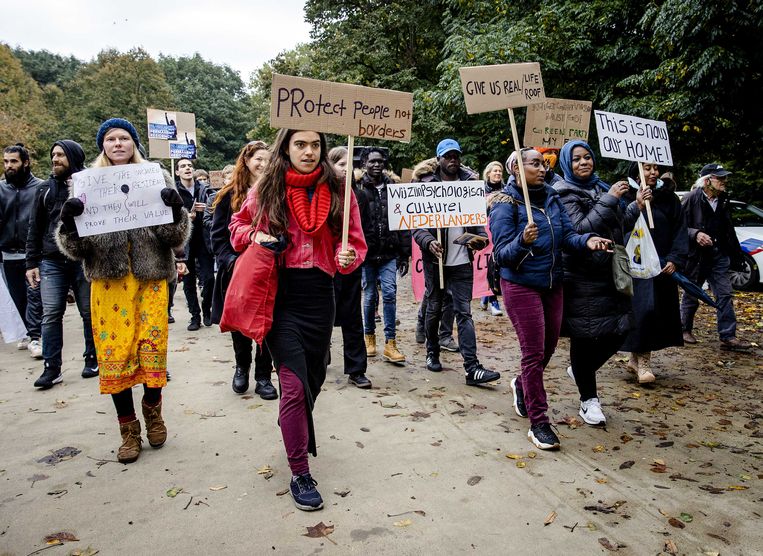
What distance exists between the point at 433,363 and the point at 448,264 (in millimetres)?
1064

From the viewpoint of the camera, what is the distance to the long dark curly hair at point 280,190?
3211mm

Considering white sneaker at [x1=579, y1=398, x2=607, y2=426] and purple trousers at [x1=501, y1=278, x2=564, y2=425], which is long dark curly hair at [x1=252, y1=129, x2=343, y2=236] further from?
white sneaker at [x1=579, y1=398, x2=607, y2=426]

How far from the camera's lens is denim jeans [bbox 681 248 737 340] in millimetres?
7016

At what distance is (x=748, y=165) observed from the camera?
531 inches

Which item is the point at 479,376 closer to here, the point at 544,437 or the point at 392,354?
the point at 392,354

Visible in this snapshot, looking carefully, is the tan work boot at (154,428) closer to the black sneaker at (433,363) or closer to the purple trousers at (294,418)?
the purple trousers at (294,418)

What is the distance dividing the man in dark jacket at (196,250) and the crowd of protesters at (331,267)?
78.1 inches

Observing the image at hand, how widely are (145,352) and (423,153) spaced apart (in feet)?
49.9

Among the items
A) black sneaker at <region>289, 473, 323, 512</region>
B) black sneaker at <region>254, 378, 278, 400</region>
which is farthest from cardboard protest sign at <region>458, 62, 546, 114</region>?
black sneaker at <region>289, 473, 323, 512</region>

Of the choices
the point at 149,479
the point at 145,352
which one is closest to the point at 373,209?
the point at 145,352

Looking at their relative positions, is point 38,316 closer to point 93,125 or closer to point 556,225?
point 556,225

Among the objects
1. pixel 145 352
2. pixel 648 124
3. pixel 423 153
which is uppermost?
pixel 423 153

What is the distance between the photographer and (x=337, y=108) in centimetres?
372

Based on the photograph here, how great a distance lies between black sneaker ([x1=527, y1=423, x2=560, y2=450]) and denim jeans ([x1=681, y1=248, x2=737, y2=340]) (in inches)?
163
